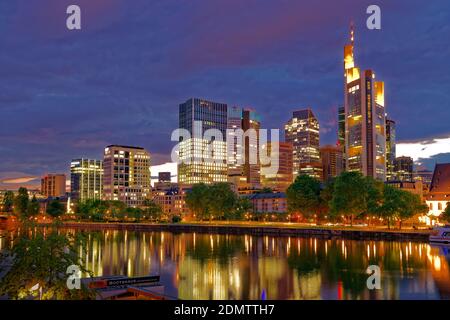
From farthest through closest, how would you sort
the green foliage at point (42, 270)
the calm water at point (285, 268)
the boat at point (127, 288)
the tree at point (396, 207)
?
the tree at point (396, 207), the calm water at point (285, 268), the boat at point (127, 288), the green foliage at point (42, 270)

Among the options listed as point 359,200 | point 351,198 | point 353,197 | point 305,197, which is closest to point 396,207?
point 359,200

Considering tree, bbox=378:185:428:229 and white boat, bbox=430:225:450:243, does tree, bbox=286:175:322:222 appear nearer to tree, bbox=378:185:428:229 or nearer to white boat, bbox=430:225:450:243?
tree, bbox=378:185:428:229

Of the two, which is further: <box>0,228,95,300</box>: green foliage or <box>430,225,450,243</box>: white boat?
<box>430,225,450,243</box>: white boat

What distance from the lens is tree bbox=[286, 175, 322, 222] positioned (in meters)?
168

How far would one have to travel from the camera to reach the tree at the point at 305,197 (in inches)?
6614

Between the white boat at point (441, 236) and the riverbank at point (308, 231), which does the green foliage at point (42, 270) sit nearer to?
the white boat at point (441, 236)

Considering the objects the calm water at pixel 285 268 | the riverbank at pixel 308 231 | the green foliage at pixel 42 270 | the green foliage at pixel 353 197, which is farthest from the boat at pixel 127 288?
the green foliage at pixel 353 197

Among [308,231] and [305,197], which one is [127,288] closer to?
[308,231]

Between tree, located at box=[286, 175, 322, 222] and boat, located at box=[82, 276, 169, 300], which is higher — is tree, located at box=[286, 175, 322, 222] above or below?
above

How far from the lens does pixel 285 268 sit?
250 ft

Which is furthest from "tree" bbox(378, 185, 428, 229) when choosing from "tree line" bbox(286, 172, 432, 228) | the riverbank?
the riverbank

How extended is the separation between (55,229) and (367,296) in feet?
117

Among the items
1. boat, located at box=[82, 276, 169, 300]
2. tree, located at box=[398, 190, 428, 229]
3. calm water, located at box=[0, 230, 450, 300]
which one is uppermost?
tree, located at box=[398, 190, 428, 229]

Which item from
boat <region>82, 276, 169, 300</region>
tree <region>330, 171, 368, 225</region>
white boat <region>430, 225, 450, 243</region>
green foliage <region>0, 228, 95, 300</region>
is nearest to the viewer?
green foliage <region>0, 228, 95, 300</region>
